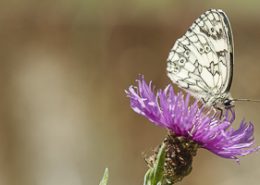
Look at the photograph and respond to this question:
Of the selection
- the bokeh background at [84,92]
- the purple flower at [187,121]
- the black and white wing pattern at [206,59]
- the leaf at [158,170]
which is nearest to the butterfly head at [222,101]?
the black and white wing pattern at [206,59]

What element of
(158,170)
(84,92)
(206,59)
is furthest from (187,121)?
(84,92)

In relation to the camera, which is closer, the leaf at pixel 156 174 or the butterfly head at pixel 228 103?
the leaf at pixel 156 174

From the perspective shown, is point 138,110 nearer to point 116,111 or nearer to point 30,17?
point 116,111

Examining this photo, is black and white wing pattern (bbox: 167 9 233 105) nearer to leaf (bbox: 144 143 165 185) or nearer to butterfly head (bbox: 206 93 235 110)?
butterfly head (bbox: 206 93 235 110)

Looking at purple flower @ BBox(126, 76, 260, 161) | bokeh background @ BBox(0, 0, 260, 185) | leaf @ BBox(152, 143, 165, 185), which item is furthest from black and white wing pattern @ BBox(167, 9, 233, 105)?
bokeh background @ BBox(0, 0, 260, 185)

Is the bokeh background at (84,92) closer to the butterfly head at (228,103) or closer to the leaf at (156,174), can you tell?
the butterfly head at (228,103)

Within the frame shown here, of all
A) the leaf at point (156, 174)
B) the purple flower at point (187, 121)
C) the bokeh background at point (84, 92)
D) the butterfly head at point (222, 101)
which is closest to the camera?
the leaf at point (156, 174)

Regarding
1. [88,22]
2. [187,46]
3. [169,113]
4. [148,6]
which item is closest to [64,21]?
[88,22]
